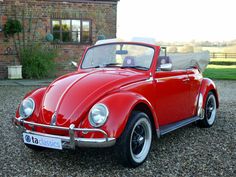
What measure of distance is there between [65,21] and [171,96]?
10671 mm

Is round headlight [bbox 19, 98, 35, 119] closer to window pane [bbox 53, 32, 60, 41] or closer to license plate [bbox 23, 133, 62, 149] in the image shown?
license plate [bbox 23, 133, 62, 149]

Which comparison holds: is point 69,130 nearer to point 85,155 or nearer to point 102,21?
point 85,155

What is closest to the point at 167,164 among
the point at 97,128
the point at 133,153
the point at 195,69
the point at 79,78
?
the point at 133,153

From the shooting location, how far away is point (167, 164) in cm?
393

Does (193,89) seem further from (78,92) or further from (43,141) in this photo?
(43,141)

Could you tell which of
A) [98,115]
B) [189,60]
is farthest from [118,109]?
[189,60]

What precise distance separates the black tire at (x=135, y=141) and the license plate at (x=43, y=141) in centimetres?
68

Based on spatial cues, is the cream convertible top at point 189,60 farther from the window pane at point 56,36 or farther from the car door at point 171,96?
the window pane at point 56,36

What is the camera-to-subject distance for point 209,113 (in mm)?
6031

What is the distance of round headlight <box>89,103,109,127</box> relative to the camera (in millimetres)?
3534

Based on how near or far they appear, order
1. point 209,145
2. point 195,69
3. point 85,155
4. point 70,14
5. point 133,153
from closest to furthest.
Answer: point 133,153 → point 85,155 → point 209,145 → point 195,69 → point 70,14

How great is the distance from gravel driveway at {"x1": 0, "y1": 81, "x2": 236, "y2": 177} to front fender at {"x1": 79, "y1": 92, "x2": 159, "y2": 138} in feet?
1.74

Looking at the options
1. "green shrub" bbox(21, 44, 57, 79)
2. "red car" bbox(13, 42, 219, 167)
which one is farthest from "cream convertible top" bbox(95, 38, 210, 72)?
"green shrub" bbox(21, 44, 57, 79)

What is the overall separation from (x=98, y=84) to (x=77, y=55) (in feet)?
35.8
